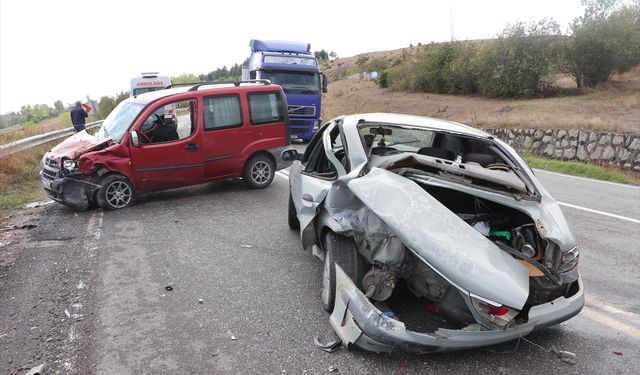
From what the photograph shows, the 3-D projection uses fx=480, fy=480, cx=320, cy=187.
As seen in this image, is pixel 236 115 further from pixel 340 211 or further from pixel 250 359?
pixel 250 359

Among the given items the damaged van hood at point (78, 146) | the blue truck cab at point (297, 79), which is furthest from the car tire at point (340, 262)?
the blue truck cab at point (297, 79)

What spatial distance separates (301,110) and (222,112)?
8.54 m

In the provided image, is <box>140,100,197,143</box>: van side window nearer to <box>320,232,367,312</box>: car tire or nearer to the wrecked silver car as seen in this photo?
the wrecked silver car

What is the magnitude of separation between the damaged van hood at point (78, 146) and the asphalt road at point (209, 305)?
1.04m

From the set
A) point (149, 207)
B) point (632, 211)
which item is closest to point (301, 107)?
point (149, 207)

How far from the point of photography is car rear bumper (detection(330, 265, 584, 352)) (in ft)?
10.1

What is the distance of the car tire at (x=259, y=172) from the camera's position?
9086mm

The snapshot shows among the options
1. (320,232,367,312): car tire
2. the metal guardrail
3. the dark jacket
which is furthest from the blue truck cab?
(320,232,367,312): car tire

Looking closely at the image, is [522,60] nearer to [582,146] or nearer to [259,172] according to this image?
[582,146]

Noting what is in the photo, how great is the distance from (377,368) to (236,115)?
20.9ft

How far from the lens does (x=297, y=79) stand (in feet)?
55.3

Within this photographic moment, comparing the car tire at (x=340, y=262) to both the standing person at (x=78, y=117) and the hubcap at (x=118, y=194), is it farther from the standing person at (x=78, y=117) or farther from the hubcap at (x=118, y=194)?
the standing person at (x=78, y=117)

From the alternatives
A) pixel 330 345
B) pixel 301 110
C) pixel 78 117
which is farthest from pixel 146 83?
pixel 330 345

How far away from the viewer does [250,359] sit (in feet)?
11.3
